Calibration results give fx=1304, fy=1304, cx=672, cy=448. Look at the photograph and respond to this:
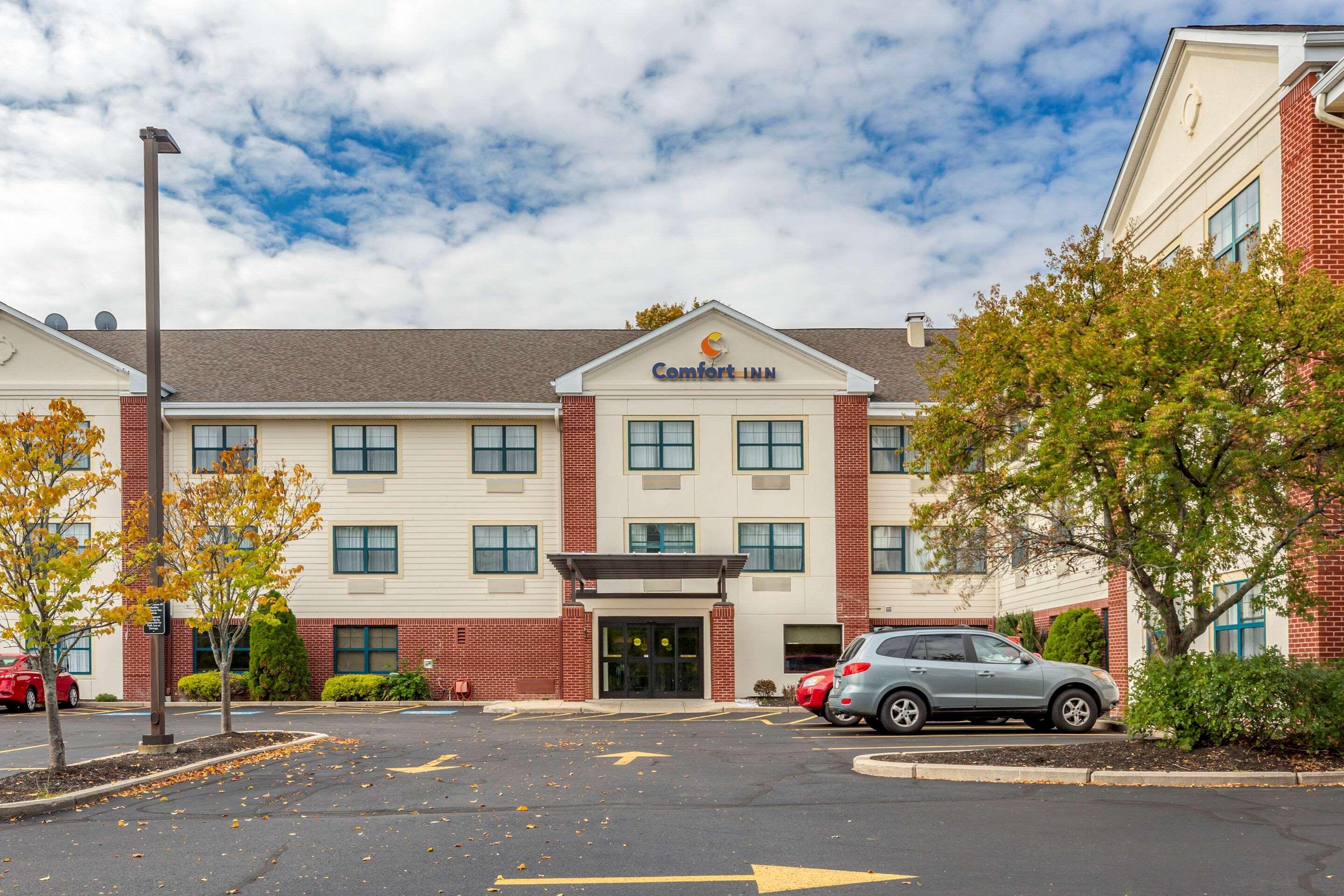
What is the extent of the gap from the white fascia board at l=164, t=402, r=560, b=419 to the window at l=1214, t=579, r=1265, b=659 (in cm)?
1856

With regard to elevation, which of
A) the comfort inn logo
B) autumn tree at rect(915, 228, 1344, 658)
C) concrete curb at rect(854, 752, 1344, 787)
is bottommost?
concrete curb at rect(854, 752, 1344, 787)

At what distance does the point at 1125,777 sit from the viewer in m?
12.9

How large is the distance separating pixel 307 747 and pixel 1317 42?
17009 mm

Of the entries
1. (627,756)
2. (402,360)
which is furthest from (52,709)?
(402,360)

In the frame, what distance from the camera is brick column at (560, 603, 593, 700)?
33.6 metres

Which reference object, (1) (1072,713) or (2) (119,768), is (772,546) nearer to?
(1) (1072,713)

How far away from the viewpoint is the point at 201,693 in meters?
33.1

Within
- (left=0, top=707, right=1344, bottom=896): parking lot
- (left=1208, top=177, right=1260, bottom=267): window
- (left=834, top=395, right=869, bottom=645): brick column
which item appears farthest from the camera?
(left=834, top=395, right=869, bottom=645): brick column

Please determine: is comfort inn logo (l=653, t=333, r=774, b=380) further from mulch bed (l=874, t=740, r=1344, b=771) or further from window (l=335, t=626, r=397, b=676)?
mulch bed (l=874, t=740, r=1344, b=771)

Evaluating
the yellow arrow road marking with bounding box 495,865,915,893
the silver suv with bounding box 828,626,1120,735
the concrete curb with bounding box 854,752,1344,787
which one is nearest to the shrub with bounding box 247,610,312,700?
the silver suv with bounding box 828,626,1120,735

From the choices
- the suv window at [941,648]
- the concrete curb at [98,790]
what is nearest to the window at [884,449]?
the suv window at [941,648]

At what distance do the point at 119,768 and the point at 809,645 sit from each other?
70.7 ft

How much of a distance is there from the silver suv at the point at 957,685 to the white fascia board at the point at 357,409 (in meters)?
16.3

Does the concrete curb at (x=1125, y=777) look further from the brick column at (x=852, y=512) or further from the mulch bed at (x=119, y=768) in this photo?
the brick column at (x=852, y=512)
